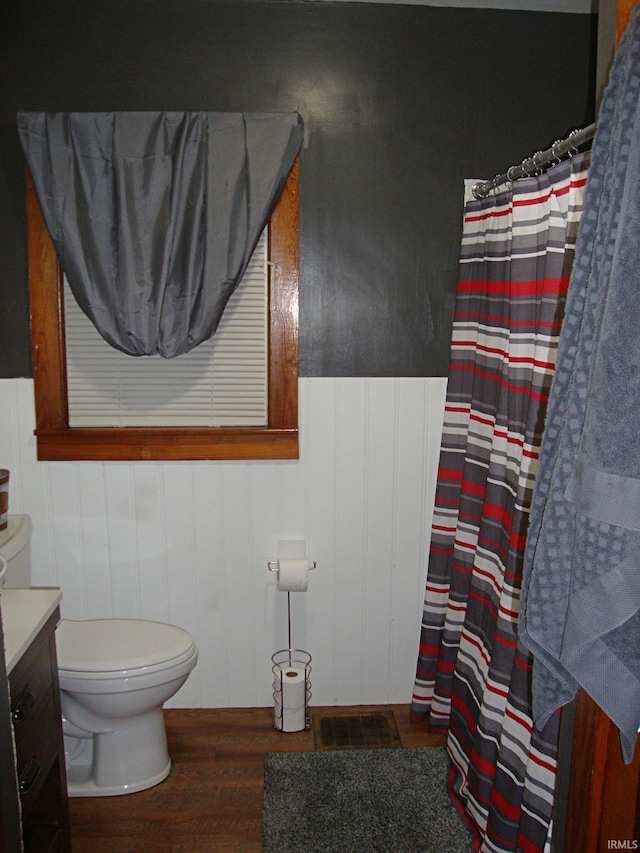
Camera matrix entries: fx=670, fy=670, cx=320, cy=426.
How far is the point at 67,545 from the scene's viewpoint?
256 centimetres

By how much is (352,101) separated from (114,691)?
7.06 ft

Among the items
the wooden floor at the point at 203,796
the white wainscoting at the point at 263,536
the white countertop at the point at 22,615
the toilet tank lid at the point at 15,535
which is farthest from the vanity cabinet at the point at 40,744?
the white wainscoting at the point at 263,536

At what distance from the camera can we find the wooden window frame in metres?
2.42

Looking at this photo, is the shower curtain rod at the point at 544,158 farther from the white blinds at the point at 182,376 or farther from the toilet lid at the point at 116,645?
the toilet lid at the point at 116,645

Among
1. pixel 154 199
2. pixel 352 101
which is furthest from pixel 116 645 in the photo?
pixel 352 101

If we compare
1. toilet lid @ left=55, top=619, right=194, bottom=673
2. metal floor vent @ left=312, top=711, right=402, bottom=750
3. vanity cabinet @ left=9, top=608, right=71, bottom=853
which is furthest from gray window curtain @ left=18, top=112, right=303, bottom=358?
metal floor vent @ left=312, top=711, right=402, bottom=750

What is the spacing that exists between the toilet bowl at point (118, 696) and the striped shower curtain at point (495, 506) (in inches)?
36.7

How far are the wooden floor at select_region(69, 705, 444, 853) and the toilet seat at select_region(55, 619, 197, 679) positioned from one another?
453mm

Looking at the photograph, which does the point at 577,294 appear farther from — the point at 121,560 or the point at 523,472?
the point at 121,560

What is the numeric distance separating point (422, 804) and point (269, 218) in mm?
2033

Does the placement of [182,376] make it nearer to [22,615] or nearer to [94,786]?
[22,615]

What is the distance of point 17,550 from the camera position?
2275 mm

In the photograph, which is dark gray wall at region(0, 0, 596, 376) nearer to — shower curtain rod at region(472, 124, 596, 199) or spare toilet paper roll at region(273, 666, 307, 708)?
shower curtain rod at region(472, 124, 596, 199)

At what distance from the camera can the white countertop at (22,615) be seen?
1.49m
